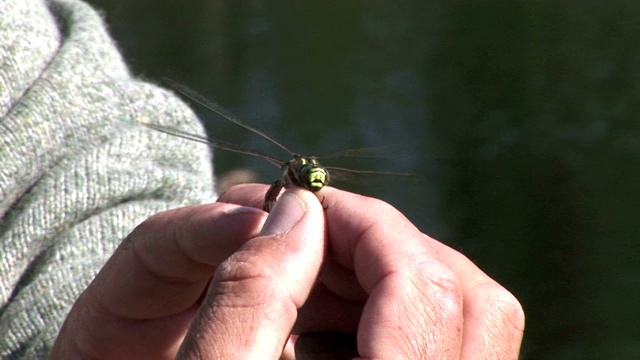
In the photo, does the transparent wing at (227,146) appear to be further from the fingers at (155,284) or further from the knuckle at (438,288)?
the knuckle at (438,288)

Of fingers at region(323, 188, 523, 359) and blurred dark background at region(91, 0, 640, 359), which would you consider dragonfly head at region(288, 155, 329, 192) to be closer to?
fingers at region(323, 188, 523, 359)

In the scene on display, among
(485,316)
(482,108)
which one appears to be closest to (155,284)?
(485,316)

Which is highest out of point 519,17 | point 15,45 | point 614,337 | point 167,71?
point 519,17

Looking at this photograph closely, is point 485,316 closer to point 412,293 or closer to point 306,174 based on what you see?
point 412,293

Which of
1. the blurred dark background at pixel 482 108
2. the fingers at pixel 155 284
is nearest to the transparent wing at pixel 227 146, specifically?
the fingers at pixel 155 284

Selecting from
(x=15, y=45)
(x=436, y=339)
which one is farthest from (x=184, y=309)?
(x=15, y=45)

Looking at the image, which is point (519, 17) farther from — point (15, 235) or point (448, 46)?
point (15, 235)

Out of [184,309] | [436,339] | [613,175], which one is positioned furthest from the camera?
[613,175]

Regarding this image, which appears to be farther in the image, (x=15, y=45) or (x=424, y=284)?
(x=15, y=45)
